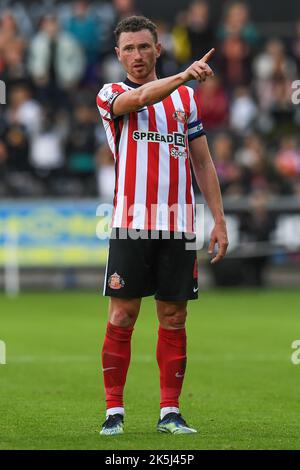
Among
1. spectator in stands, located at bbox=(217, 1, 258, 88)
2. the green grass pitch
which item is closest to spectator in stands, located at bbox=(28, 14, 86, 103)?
spectator in stands, located at bbox=(217, 1, 258, 88)

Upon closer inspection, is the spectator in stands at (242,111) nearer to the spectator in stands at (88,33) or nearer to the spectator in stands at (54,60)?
the spectator in stands at (88,33)

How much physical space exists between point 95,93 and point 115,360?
14.2 m

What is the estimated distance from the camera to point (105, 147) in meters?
19.2

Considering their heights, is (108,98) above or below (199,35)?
below

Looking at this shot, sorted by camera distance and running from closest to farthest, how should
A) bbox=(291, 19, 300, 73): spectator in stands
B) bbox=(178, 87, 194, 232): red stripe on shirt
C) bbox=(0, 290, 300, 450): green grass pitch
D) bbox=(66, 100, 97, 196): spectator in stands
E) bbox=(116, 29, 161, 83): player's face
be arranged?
bbox=(0, 290, 300, 450): green grass pitch
bbox=(116, 29, 161, 83): player's face
bbox=(178, 87, 194, 232): red stripe on shirt
bbox=(66, 100, 97, 196): spectator in stands
bbox=(291, 19, 300, 73): spectator in stands

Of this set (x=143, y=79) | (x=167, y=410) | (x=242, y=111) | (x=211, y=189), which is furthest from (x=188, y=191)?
(x=242, y=111)

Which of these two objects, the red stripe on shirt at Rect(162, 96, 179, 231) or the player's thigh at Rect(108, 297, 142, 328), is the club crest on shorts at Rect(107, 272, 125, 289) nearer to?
the player's thigh at Rect(108, 297, 142, 328)

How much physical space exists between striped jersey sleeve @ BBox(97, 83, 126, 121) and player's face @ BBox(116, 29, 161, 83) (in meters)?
0.12

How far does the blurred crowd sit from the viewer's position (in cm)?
1922

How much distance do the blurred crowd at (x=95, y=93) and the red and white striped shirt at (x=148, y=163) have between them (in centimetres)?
1236

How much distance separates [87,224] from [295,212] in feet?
10.9

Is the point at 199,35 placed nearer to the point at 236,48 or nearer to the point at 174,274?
the point at 236,48
